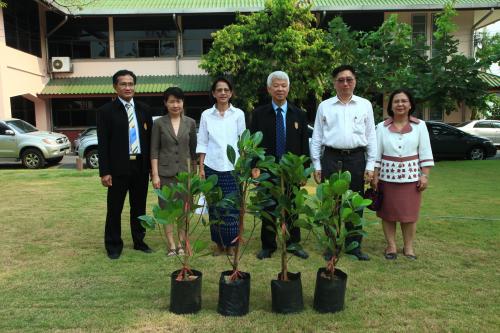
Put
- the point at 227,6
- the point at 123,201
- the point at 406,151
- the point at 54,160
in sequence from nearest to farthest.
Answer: the point at 406,151, the point at 123,201, the point at 54,160, the point at 227,6

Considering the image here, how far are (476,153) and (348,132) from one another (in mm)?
12248

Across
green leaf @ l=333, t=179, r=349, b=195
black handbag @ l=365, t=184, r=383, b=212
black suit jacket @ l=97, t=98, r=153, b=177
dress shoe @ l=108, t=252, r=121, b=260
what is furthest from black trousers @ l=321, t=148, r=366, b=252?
dress shoe @ l=108, t=252, r=121, b=260

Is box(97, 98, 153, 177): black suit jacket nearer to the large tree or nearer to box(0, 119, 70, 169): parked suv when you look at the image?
box(0, 119, 70, 169): parked suv

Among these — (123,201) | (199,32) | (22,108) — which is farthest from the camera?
(199,32)

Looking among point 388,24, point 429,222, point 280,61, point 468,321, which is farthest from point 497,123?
point 468,321

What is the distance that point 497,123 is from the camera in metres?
17.2

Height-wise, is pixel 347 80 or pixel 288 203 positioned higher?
pixel 347 80

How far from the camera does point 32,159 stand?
43.2ft

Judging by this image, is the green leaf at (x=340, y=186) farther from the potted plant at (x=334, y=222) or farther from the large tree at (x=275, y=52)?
the large tree at (x=275, y=52)

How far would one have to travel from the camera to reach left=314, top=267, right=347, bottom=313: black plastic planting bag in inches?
120

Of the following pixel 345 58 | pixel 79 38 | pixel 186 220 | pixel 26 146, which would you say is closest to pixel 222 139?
pixel 186 220

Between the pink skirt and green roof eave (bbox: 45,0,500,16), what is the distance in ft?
48.9

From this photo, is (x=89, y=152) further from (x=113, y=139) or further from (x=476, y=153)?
(x=476, y=153)

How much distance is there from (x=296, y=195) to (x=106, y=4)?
1771cm
